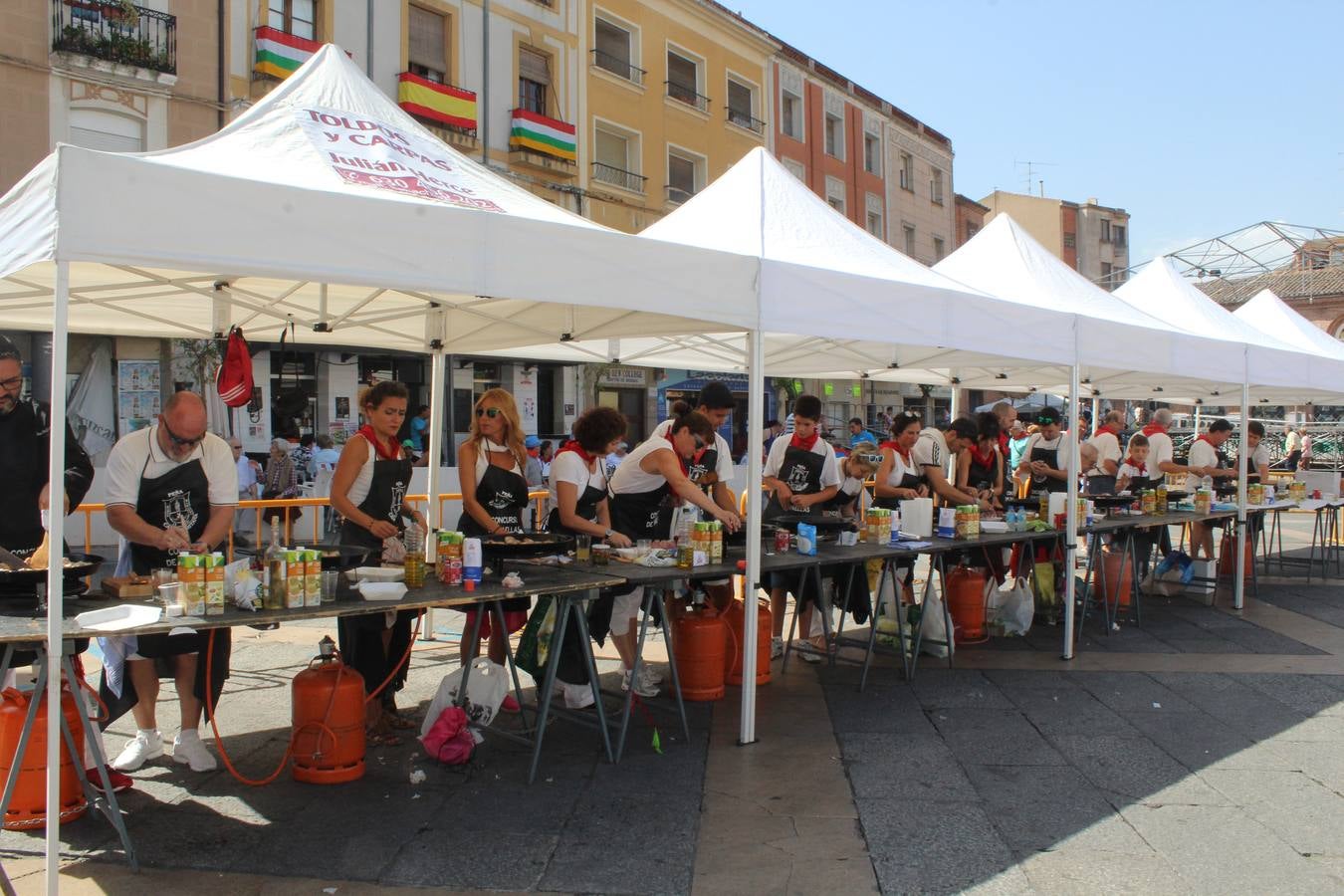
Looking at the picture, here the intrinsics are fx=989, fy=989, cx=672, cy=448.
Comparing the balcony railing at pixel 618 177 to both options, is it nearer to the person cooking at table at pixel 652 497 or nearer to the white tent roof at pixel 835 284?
the white tent roof at pixel 835 284

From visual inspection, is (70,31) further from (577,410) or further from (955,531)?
(955,531)

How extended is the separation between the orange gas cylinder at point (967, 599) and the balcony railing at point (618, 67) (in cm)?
1777

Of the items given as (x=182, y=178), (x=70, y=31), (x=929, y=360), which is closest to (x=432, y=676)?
(x=182, y=178)

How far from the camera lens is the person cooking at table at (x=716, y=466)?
18.6 feet

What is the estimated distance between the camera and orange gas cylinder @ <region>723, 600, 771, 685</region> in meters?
5.60

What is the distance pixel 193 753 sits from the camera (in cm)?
433

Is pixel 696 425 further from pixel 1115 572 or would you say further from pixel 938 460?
pixel 1115 572

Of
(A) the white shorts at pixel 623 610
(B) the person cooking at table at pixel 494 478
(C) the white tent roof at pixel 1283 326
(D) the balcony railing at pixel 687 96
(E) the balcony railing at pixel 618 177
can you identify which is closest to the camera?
(B) the person cooking at table at pixel 494 478

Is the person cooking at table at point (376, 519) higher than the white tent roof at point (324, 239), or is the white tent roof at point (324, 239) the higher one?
the white tent roof at point (324, 239)

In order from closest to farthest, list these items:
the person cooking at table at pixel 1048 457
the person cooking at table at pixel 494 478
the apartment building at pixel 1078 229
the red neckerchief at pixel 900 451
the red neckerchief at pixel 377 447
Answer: the red neckerchief at pixel 377 447 → the person cooking at table at pixel 494 478 → the red neckerchief at pixel 900 451 → the person cooking at table at pixel 1048 457 → the apartment building at pixel 1078 229

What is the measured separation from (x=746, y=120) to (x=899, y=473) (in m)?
21.0

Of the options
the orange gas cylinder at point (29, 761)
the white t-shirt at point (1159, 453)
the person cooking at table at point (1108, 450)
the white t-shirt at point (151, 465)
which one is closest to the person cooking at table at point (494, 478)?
the white t-shirt at point (151, 465)

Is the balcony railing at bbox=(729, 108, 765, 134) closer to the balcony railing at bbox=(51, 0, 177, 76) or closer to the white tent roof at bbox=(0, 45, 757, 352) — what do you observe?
the balcony railing at bbox=(51, 0, 177, 76)

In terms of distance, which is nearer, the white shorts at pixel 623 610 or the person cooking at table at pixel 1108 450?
the white shorts at pixel 623 610
